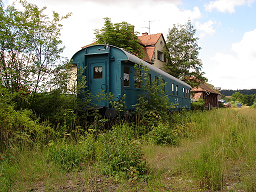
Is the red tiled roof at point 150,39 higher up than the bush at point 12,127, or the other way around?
the red tiled roof at point 150,39

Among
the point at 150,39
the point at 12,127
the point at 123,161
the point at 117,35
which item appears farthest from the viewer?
the point at 150,39

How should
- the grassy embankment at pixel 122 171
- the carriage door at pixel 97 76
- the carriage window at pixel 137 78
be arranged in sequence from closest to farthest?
the grassy embankment at pixel 122 171 < the carriage door at pixel 97 76 < the carriage window at pixel 137 78

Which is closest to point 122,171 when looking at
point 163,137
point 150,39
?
point 163,137

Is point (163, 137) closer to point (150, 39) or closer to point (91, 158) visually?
point (91, 158)

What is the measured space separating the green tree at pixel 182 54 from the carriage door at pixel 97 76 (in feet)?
71.8

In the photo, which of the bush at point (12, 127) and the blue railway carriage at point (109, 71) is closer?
the bush at point (12, 127)

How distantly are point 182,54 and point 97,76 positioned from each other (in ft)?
79.0

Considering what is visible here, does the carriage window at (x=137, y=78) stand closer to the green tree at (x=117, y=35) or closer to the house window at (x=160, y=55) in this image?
the green tree at (x=117, y=35)

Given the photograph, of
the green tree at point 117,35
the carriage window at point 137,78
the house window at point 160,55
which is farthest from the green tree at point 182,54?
the carriage window at point 137,78

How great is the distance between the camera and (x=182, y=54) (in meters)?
30.8

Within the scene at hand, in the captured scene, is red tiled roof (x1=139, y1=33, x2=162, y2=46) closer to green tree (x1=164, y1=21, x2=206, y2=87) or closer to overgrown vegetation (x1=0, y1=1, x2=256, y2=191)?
green tree (x1=164, y1=21, x2=206, y2=87)

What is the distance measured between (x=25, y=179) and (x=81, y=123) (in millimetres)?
4041

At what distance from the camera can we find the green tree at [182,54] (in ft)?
98.6

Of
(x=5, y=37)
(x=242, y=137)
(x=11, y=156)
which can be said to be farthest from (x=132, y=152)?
(x=5, y=37)
